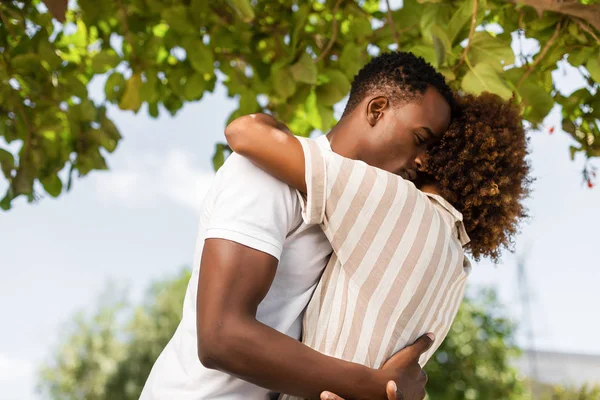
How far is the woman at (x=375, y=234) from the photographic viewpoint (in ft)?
4.34

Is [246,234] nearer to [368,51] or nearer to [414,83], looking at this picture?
[414,83]

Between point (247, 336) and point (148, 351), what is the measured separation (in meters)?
23.1

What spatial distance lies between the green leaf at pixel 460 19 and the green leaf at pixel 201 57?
3.65ft

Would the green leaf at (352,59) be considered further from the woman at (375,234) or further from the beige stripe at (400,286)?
the beige stripe at (400,286)

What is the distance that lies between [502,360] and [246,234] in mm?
19909

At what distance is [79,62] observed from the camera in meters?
3.87

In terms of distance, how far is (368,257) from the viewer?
1.36m

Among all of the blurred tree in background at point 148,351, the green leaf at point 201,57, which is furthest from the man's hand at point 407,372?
the blurred tree in background at point 148,351

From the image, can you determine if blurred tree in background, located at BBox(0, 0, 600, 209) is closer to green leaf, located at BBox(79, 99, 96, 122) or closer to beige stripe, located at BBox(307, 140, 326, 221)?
green leaf, located at BBox(79, 99, 96, 122)

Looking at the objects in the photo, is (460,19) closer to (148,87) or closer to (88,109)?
(148,87)

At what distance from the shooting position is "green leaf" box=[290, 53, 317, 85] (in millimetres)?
2688

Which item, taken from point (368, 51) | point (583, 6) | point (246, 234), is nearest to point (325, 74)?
point (368, 51)

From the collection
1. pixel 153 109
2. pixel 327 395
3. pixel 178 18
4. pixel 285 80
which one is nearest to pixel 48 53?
pixel 178 18

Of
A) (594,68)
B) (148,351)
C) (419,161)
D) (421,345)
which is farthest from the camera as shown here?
(148,351)
